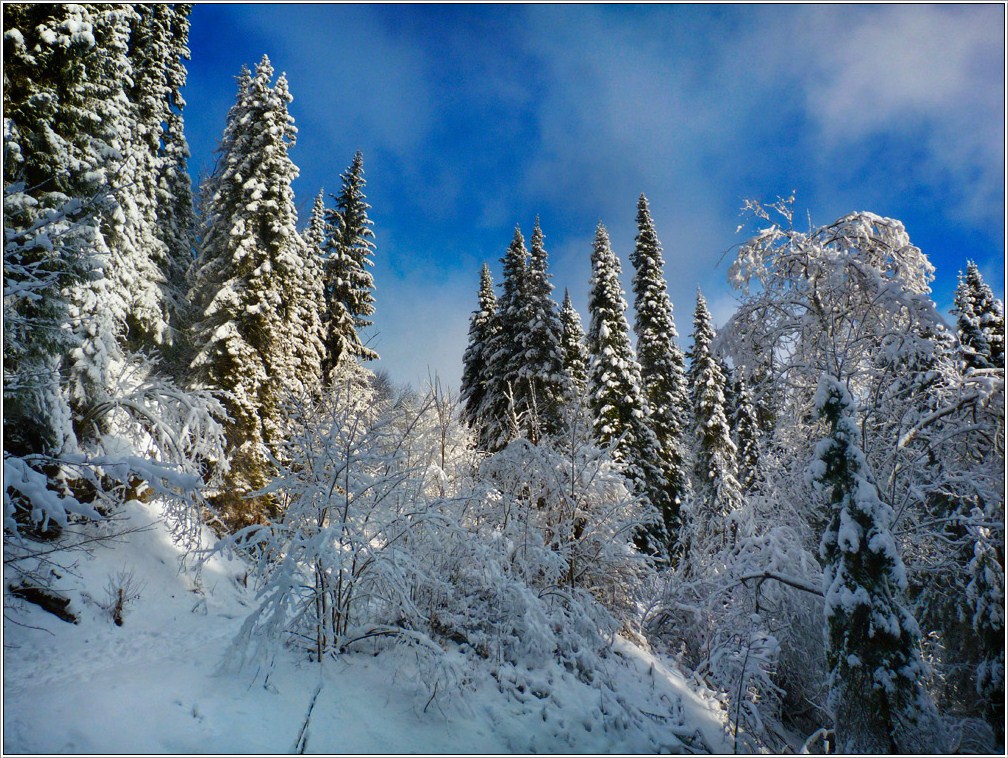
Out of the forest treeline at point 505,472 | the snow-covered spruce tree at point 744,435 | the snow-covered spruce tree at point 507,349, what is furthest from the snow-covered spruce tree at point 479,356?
the snow-covered spruce tree at point 744,435

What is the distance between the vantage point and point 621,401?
19.0 m

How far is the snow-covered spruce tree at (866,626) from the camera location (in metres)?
5.04

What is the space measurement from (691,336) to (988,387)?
830 inches

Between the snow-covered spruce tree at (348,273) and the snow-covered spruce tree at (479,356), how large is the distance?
16.1 feet

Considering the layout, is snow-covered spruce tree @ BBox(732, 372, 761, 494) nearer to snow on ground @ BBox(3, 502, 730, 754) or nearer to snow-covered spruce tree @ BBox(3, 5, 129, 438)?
snow on ground @ BBox(3, 502, 730, 754)

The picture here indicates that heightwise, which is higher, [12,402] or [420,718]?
[12,402]

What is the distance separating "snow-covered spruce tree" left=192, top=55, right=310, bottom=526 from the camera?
13945mm

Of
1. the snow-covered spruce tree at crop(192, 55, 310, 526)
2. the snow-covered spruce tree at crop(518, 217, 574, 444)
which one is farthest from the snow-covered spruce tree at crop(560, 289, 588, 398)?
the snow-covered spruce tree at crop(192, 55, 310, 526)

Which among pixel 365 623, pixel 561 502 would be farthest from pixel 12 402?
pixel 561 502

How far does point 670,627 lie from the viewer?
39.3 feet

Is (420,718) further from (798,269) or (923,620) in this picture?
(798,269)

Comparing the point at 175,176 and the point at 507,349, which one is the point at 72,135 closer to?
the point at 175,176

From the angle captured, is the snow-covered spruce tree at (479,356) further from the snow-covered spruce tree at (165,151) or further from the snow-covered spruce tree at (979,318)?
the snow-covered spruce tree at (979,318)

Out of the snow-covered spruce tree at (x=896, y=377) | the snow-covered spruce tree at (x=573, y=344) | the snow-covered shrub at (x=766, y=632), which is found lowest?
the snow-covered shrub at (x=766, y=632)
